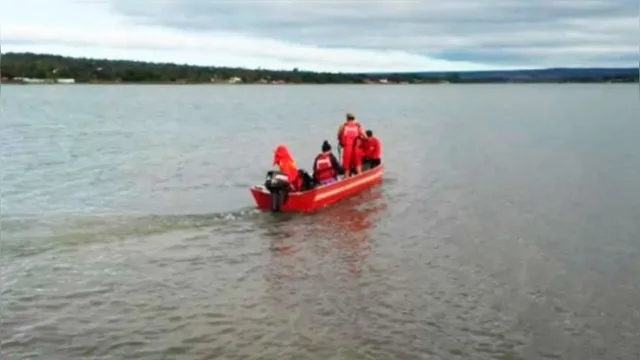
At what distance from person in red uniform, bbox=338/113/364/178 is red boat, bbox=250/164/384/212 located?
443mm

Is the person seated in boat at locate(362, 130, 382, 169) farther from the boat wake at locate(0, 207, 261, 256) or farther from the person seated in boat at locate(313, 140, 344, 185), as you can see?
the boat wake at locate(0, 207, 261, 256)

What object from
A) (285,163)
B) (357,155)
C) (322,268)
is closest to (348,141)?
(357,155)

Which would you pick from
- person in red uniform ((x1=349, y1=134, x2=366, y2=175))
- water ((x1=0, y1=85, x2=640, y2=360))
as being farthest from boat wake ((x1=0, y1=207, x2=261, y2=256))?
person in red uniform ((x1=349, y1=134, x2=366, y2=175))

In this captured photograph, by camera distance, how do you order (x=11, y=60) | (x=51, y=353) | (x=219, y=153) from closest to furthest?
(x=51, y=353), (x=219, y=153), (x=11, y=60)

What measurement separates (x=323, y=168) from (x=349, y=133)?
2.00 metres

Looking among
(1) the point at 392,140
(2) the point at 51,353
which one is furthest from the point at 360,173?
(1) the point at 392,140

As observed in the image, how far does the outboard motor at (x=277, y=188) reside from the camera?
18.7m

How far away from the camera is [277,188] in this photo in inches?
734

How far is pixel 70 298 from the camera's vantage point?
12406 mm

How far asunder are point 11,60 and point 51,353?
134 meters

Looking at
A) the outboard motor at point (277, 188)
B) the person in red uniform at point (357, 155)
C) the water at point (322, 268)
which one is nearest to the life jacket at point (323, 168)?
the water at point (322, 268)

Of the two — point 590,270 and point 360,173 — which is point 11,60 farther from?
point 590,270

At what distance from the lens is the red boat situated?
62.2 ft

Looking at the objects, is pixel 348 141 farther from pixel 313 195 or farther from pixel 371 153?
pixel 313 195
